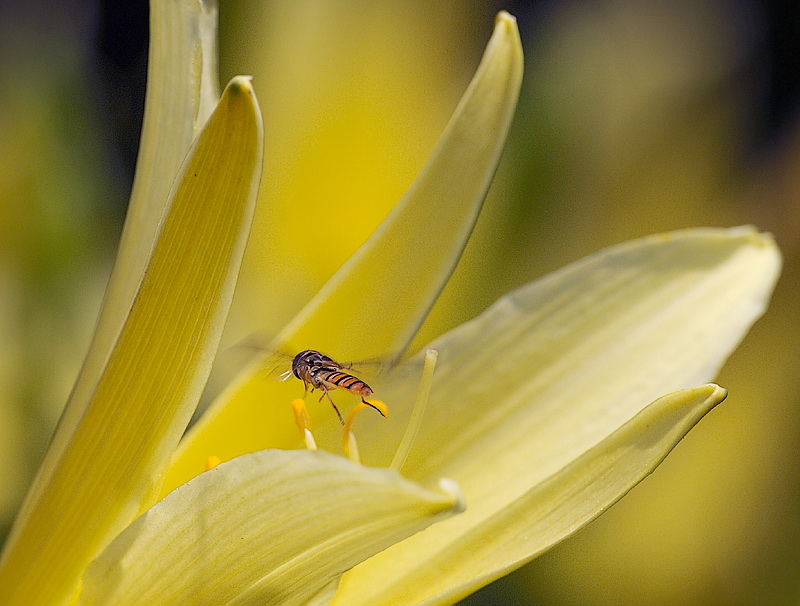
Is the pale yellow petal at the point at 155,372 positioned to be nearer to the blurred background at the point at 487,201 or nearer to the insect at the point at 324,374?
the insect at the point at 324,374

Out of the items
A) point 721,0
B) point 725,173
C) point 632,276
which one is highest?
point 721,0

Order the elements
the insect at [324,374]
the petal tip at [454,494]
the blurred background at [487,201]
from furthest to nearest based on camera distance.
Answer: the blurred background at [487,201], the insect at [324,374], the petal tip at [454,494]

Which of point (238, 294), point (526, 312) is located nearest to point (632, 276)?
point (526, 312)

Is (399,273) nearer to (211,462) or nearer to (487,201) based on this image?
(211,462)

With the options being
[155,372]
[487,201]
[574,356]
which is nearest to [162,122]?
[155,372]

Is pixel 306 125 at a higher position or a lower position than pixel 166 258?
higher

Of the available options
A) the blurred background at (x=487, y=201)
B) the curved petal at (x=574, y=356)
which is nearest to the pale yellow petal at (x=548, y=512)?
the curved petal at (x=574, y=356)

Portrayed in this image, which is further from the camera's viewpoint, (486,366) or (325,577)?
(486,366)

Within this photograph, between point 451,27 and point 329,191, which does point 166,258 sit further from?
point 451,27
